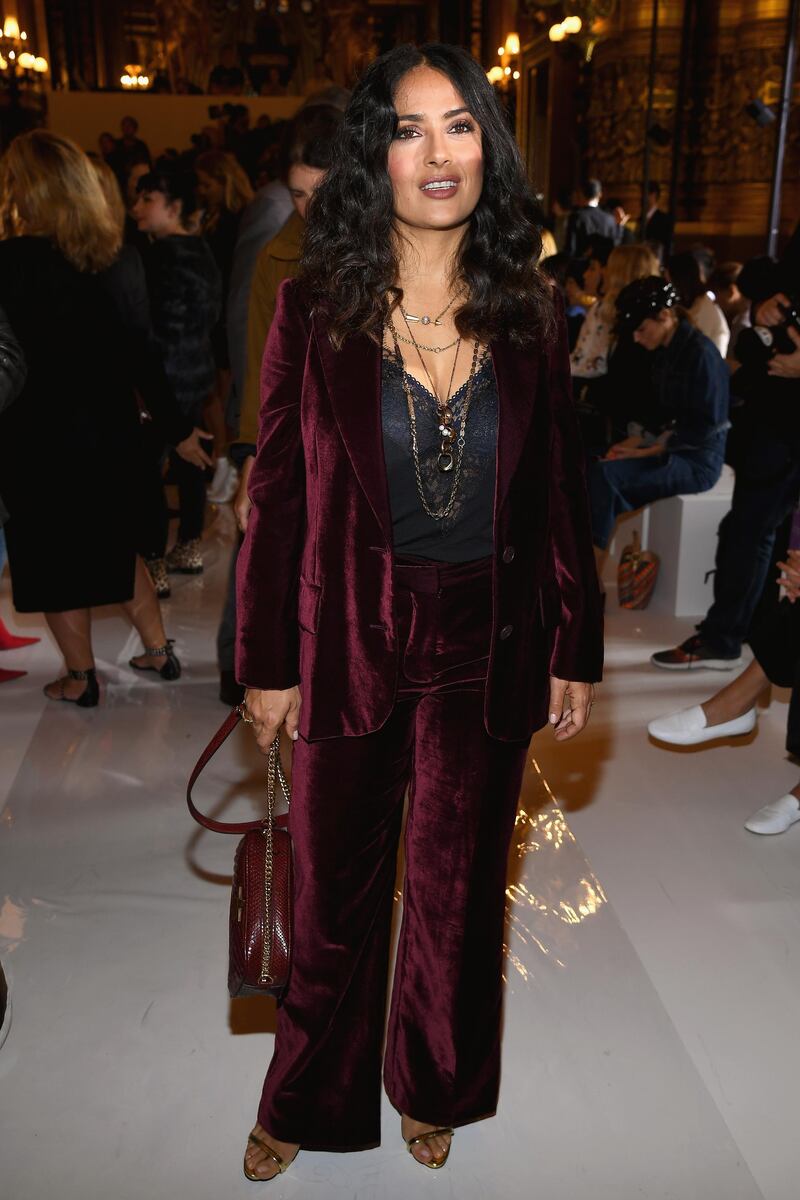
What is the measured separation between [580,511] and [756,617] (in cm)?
194

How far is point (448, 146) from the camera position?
5.44 ft

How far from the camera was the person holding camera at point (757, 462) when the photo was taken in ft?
12.3

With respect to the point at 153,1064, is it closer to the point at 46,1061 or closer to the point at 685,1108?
the point at 46,1061

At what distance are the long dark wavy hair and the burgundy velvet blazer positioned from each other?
0.15 feet

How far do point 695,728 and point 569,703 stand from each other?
1.88 metres

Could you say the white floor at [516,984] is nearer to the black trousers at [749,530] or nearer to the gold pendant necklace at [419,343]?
the black trousers at [749,530]

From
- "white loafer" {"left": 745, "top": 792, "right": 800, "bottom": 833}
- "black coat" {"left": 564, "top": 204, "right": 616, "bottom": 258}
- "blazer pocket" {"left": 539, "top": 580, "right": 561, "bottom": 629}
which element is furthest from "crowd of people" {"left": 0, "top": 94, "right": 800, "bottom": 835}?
"black coat" {"left": 564, "top": 204, "right": 616, "bottom": 258}

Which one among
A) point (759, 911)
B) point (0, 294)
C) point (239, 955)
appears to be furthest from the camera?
point (0, 294)

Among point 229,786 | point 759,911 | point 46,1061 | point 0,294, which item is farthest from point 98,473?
point 759,911

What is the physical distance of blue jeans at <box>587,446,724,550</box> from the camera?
5.19 metres

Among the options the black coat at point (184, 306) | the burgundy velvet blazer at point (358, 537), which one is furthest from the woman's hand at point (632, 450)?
the burgundy velvet blazer at point (358, 537)

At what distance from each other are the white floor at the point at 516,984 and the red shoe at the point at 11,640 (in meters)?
0.80

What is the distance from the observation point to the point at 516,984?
2660 millimetres

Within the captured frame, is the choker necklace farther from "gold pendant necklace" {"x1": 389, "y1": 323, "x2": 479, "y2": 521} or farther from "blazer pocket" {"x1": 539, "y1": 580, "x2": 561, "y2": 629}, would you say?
"blazer pocket" {"x1": 539, "y1": 580, "x2": 561, "y2": 629}
